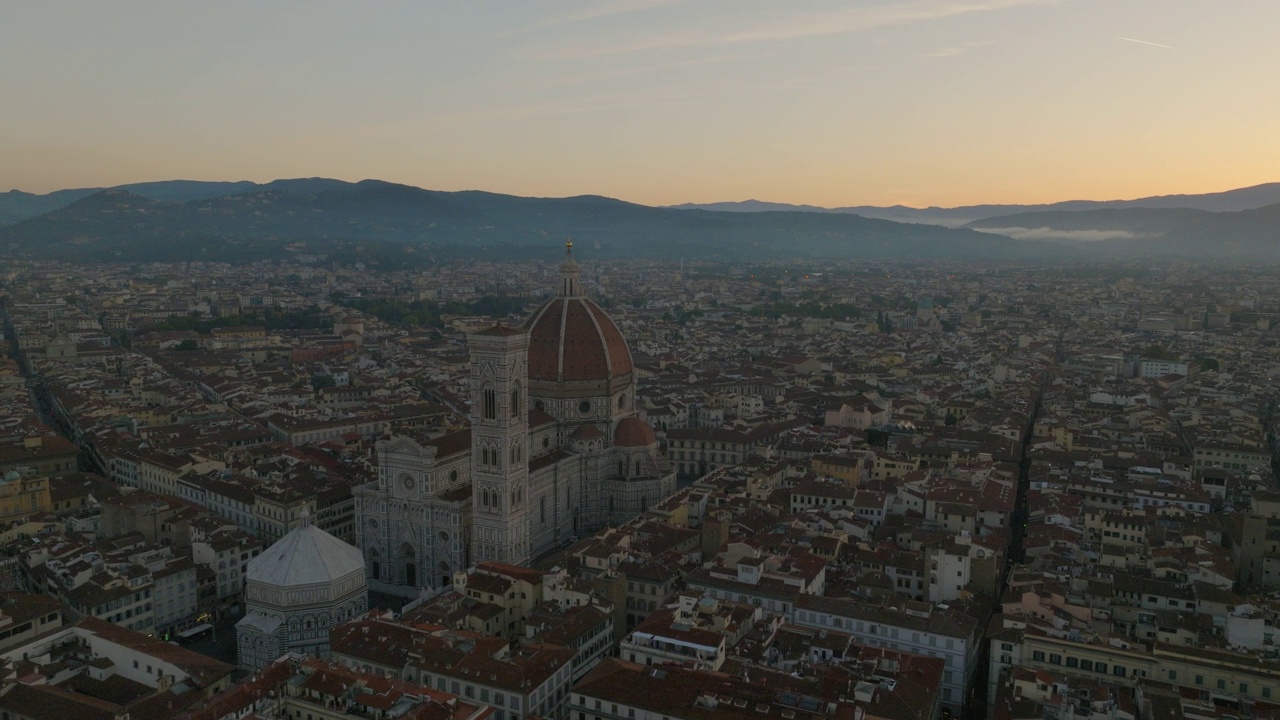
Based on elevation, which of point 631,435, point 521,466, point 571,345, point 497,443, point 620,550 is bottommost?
point 620,550

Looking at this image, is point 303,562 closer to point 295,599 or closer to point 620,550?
point 295,599

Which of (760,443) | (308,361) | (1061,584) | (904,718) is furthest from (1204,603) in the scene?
(308,361)

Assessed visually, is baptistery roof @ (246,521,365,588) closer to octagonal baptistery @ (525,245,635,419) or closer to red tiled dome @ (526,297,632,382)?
octagonal baptistery @ (525,245,635,419)

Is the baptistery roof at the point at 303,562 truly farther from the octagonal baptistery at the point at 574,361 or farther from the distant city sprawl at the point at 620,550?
the octagonal baptistery at the point at 574,361

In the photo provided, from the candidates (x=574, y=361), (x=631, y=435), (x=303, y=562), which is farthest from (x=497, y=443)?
(x=631, y=435)

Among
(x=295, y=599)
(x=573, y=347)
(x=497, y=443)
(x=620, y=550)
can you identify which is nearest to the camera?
(x=295, y=599)

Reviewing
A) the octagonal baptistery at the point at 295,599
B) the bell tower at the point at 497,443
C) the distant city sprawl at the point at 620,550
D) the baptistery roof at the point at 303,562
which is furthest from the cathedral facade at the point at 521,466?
the octagonal baptistery at the point at 295,599

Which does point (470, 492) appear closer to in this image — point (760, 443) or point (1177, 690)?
point (760, 443)

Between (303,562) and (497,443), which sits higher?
(497,443)
